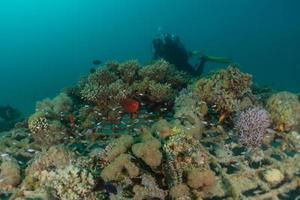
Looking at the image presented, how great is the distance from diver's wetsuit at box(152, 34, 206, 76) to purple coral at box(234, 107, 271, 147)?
36.6ft

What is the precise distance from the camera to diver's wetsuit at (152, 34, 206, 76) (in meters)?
20.5

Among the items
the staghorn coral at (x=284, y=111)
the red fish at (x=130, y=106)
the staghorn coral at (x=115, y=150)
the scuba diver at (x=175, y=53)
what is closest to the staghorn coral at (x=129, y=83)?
the red fish at (x=130, y=106)

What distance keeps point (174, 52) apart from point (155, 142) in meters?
14.7

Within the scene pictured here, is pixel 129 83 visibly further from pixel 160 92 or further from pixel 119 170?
pixel 119 170

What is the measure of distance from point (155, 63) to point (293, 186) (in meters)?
6.51

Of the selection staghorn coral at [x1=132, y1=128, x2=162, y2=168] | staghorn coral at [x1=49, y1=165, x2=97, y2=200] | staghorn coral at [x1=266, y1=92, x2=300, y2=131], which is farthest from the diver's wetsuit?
staghorn coral at [x1=49, y1=165, x2=97, y2=200]

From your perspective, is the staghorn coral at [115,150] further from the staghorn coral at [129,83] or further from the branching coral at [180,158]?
the staghorn coral at [129,83]

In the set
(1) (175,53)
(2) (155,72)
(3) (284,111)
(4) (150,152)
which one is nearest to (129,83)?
(2) (155,72)

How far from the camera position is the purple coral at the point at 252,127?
8.62 metres

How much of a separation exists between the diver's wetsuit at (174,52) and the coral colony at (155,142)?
23.9 ft

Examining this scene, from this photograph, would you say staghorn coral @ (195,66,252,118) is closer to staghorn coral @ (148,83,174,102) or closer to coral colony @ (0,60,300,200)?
coral colony @ (0,60,300,200)

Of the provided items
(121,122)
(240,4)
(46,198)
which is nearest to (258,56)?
(240,4)

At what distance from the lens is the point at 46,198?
6.83 metres

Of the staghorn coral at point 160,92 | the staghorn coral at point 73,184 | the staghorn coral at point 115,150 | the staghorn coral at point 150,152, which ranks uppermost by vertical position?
the staghorn coral at point 160,92
